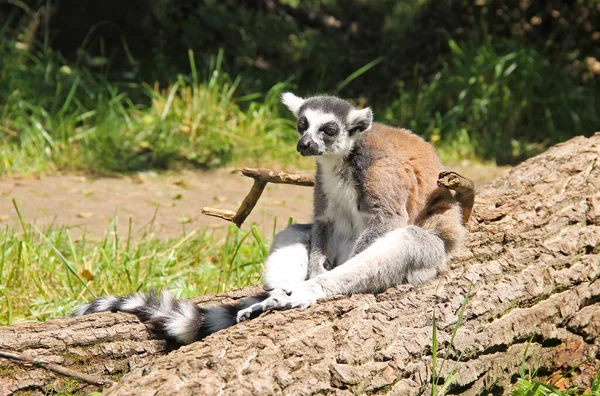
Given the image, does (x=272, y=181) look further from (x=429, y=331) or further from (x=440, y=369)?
(x=440, y=369)

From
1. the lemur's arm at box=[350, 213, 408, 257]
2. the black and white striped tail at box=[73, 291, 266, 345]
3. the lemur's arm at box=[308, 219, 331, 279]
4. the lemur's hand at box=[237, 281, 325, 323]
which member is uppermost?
the lemur's arm at box=[350, 213, 408, 257]

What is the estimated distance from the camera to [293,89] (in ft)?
33.6

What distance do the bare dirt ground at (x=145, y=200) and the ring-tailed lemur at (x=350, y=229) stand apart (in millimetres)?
1990

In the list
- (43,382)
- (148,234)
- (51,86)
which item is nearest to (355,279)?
(43,382)

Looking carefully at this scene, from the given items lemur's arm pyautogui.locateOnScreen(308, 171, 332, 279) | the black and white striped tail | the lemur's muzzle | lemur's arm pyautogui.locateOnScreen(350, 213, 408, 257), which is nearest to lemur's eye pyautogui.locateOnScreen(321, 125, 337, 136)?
the lemur's muzzle

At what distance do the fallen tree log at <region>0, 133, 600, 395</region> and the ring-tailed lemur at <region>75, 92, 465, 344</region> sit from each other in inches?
4.7

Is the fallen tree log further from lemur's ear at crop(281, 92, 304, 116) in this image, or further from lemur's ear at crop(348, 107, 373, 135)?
lemur's ear at crop(281, 92, 304, 116)

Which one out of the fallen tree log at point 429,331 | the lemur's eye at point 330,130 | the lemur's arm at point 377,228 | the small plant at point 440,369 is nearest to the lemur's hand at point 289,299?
the fallen tree log at point 429,331

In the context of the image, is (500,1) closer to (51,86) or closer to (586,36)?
(586,36)

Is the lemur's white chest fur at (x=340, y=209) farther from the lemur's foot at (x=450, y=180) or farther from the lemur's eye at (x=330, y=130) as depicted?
the lemur's foot at (x=450, y=180)

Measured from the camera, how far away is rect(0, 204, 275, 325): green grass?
15.3 feet

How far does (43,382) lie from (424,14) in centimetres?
841

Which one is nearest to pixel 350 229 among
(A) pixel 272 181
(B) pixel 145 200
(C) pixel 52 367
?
(A) pixel 272 181

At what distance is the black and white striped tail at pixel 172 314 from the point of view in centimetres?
371
